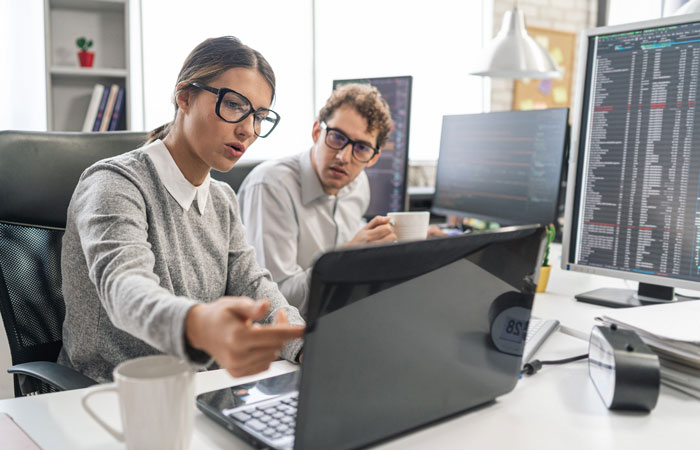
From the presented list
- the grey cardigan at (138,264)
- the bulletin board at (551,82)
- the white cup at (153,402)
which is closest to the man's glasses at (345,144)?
the grey cardigan at (138,264)

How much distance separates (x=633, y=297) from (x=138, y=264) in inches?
42.1

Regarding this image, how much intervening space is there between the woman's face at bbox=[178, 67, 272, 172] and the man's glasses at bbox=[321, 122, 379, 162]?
583 mm

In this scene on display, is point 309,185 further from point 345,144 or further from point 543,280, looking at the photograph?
point 543,280

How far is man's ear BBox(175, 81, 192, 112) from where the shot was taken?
101 cm

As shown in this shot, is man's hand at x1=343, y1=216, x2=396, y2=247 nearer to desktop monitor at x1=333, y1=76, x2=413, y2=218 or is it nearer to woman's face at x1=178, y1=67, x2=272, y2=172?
woman's face at x1=178, y1=67, x2=272, y2=172

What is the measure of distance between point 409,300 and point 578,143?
876 mm

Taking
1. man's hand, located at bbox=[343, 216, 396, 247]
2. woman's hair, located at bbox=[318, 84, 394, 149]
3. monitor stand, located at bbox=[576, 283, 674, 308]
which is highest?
woman's hair, located at bbox=[318, 84, 394, 149]

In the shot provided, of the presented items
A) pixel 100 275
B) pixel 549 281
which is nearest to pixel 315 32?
pixel 549 281

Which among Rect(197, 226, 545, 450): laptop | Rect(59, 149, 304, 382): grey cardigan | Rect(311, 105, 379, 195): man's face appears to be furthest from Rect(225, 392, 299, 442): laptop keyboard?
Rect(311, 105, 379, 195): man's face

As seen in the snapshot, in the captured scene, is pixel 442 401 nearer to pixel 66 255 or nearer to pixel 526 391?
pixel 526 391

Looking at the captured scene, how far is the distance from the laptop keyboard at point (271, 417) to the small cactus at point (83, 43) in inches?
91.7

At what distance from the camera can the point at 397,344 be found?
0.58 m

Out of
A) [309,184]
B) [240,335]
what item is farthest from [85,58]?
[240,335]

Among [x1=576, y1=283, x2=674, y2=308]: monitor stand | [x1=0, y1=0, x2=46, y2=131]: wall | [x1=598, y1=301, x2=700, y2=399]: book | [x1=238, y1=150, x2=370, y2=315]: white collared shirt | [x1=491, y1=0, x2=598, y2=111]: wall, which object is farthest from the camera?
[x1=491, y1=0, x2=598, y2=111]: wall
